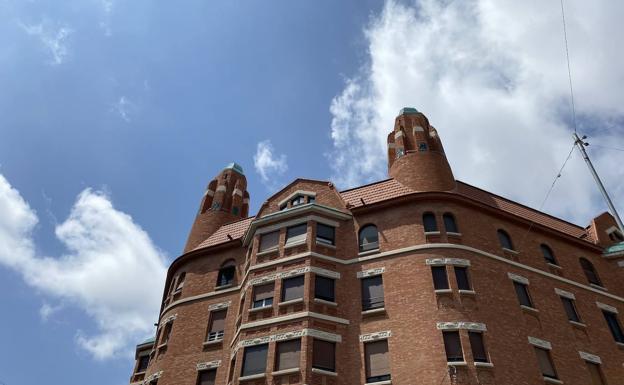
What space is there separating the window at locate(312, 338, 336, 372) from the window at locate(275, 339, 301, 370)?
2.59 feet

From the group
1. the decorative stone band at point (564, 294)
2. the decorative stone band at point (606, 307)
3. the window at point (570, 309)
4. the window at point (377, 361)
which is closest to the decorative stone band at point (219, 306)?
the window at point (377, 361)

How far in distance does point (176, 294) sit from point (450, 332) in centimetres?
1746

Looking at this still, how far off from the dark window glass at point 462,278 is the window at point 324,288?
20.7 ft

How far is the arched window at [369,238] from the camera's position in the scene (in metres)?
26.1

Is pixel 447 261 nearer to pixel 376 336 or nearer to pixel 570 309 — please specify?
pixel 376 336

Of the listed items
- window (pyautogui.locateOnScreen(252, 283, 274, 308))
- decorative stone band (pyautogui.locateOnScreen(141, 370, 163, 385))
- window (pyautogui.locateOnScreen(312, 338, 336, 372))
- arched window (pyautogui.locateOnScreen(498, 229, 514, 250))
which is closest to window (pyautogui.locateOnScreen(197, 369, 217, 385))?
decorative stone band (pyautogui.locateOnScreen(141, 370, 163, 385))

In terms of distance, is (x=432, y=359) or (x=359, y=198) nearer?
(x=432, y=359)

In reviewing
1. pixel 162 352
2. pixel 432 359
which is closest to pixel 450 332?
pixel 432 359

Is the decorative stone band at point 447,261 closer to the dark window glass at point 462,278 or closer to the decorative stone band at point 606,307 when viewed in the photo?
the dark window glass at point 462,278

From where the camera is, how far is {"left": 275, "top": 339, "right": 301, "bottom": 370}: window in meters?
21.8

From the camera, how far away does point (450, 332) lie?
70.0 ft

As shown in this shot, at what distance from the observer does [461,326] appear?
21.3m

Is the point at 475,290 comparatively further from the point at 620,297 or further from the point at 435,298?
the point at 620,297

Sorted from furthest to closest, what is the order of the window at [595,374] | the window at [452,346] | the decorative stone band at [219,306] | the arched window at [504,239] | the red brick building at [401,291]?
the decorative stone band at [219,306] < the arched window at [504,239] < the window at [595,374] < the red brick building at [401,291] < the window at [452,346]
